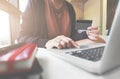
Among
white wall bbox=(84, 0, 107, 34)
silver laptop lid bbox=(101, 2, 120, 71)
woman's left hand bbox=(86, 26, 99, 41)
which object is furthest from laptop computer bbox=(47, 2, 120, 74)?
white wall bbox=(84, 0, 107, 34)

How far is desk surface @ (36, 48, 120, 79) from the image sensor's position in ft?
0.81

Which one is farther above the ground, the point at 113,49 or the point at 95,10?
the point at 95,10

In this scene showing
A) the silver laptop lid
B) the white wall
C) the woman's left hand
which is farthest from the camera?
the white wall

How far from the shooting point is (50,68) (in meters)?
0.32

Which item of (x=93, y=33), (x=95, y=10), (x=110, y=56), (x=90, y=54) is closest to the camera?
(x=110, y=56)

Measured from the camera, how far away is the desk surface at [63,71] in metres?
0.25

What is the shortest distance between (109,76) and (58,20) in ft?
2.68

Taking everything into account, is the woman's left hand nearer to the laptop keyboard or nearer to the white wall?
the laptop keyboard

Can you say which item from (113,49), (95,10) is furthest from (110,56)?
(95,10)

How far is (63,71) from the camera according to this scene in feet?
0.94

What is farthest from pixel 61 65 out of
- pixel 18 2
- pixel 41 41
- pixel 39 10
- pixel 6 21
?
pixel 18 2

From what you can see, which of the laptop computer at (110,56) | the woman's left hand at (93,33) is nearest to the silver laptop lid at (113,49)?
the laptop computer at (110,56)

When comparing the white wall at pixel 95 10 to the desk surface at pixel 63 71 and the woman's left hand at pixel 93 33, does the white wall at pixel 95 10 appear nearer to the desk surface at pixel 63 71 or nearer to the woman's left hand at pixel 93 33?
the woman's left hand at pixel 93 33

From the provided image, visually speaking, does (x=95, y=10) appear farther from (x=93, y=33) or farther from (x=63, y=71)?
(x=63, y=71)
